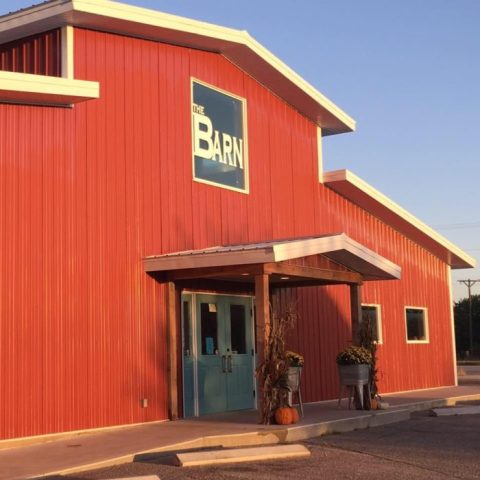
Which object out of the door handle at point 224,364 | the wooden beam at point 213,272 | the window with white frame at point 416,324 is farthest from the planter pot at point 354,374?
the window with white frame at point 416,324

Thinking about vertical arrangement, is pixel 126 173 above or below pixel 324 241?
above

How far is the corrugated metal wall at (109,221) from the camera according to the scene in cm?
1180

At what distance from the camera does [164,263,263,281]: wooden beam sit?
1323 cm

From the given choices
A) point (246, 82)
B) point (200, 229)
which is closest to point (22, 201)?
point (200, 229)

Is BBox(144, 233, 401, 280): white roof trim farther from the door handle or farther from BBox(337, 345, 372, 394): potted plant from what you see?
the door handle

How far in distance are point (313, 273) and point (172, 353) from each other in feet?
9.05

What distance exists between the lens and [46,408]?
1194 cm

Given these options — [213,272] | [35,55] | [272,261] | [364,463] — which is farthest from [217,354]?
[35,55]

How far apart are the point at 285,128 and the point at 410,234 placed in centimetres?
571

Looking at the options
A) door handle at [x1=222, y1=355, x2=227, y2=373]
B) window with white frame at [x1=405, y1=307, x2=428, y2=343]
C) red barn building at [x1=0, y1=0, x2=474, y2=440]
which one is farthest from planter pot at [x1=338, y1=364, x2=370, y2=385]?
window with white frame at [x1=405, y1=307, x2=428, y2=343]

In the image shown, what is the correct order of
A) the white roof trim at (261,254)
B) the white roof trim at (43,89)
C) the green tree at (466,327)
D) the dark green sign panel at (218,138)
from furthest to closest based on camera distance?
the green tree at (466,327), the dark green sign panel at (218,138), the white roof trim at (261,254), the white roof trim at (43,89)

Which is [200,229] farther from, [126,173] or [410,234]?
[410,234]

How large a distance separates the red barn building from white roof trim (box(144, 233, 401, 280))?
0.04m

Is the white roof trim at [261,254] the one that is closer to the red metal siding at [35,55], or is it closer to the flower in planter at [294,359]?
the flower in planter at [294,359]
